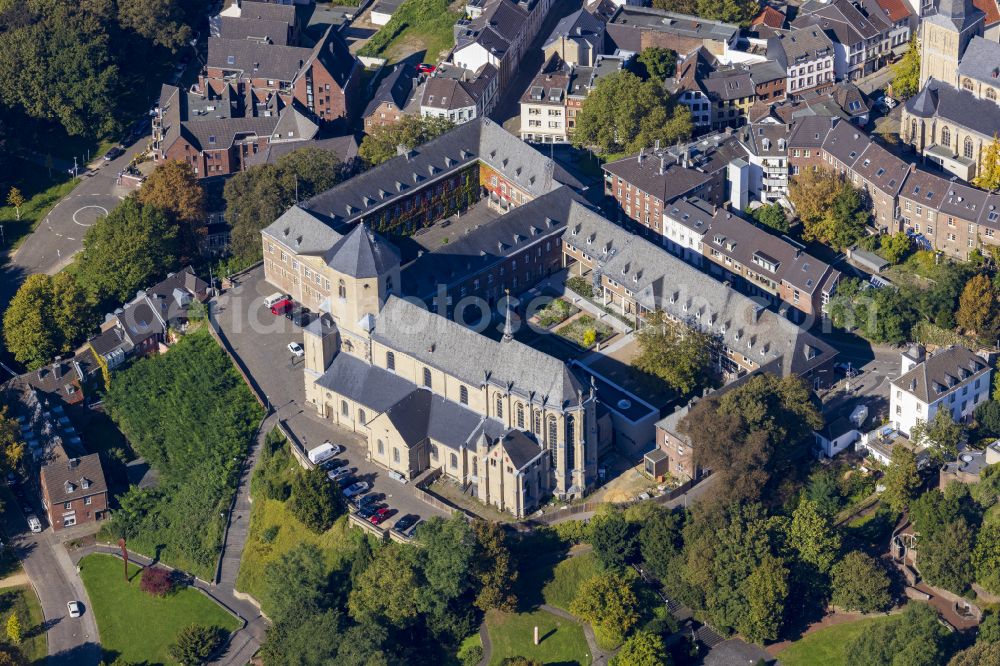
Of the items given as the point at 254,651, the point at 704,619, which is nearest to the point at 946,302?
the point at 704,619

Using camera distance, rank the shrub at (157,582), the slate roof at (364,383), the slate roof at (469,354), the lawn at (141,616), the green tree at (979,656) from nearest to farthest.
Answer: the green tree at (979,656)
the slate roof at (469,354)
the lawn at (141,616)
the shrub at (157,582)
the slate roof at (364,383)

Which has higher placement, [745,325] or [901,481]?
[745,325]

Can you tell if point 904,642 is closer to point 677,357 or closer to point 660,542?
point 660,542

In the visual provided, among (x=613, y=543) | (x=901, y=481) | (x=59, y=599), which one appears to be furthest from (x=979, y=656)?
(x=59, y=599)

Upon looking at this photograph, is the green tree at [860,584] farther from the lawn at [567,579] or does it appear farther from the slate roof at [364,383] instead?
the slate roof at [364,383]

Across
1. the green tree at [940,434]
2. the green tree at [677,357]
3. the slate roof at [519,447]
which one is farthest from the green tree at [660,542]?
the green tree at [940,434]

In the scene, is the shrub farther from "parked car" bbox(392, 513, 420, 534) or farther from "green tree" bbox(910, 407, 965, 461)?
"green tree" bbox(910, 407, 965, 461)

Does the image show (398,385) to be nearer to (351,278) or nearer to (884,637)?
(351,278)

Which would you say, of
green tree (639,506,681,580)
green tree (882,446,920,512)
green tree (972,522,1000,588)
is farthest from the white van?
green tree (972,522,1000,588)
